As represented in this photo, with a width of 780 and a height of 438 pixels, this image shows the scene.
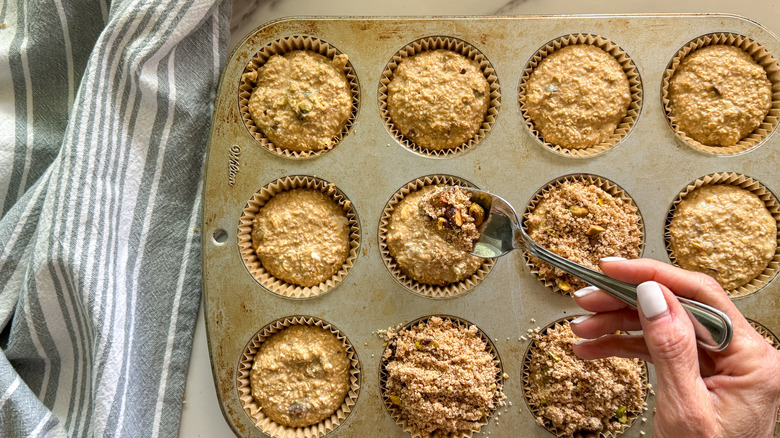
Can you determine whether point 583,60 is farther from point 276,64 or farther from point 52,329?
point 52,329

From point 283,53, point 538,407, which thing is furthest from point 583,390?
point 283,53

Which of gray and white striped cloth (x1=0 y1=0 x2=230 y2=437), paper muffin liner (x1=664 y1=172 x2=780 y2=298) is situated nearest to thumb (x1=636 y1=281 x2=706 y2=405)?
paper muffin liner (x1=664 y1=172 x2=780 y2=298)

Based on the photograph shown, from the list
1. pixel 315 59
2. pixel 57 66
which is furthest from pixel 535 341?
pixel 57 66

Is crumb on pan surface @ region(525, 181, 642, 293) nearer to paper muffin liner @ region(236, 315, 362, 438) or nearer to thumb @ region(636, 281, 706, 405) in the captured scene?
thumb @ region(636, 281, 706, 405)


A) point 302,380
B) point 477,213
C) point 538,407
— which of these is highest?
point 477,213

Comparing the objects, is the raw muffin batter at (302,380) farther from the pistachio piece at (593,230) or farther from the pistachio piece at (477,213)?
the pistachio piece at (593,230)

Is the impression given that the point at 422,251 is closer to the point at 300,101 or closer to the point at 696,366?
the point at 300,101
